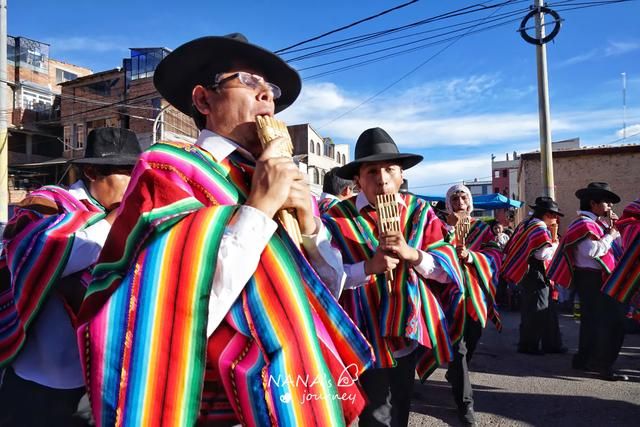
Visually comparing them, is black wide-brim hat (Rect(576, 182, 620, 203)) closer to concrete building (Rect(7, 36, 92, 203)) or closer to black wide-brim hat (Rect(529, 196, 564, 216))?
black wide-brim hat (Rect(529, 196, 564, 216))

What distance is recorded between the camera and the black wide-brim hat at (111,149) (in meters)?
2.44

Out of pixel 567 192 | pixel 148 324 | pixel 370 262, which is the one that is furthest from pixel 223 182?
pixel 567 192

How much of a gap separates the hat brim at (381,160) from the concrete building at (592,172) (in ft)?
39.0

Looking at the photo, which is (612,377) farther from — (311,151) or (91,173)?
(311,151)

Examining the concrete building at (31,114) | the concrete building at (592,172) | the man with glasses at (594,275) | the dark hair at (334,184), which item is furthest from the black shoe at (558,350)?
the concrete building at (31,114)

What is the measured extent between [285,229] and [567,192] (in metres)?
14.0

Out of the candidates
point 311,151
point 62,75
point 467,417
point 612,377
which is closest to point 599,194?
point 612,377

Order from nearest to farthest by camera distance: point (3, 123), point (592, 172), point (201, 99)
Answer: point (201, 99) → point (3, 123) → point (592, 172)

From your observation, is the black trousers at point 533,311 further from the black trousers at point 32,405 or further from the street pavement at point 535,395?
the black trousers at point 32,405

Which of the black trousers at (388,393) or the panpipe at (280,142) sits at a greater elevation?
the panpipe at (280,142)

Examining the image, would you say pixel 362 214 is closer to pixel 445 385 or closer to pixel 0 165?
pixel 445 385

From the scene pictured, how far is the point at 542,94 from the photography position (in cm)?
1018

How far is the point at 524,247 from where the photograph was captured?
5949mm

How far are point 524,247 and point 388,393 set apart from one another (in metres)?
3.99
